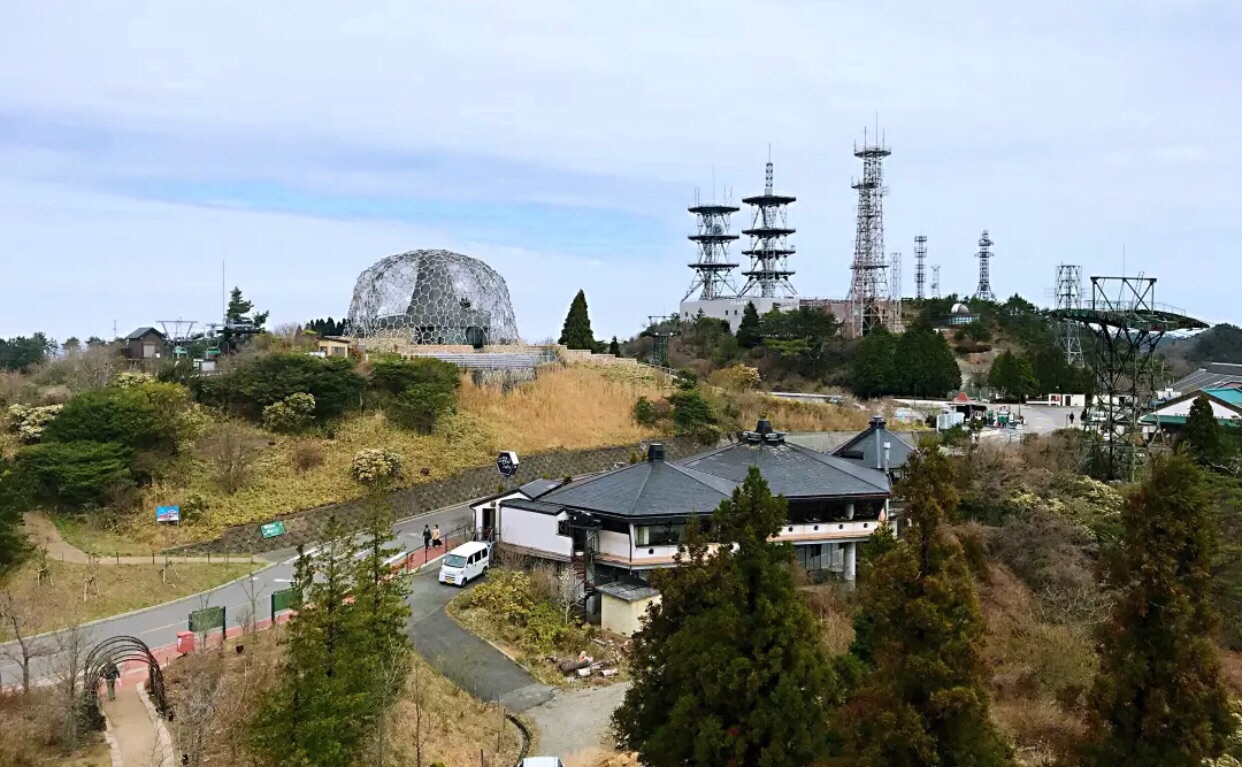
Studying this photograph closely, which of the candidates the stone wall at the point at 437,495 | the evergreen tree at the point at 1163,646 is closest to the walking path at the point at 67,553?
the stone wall at the point at 437,495

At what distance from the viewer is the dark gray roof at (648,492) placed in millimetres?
17844

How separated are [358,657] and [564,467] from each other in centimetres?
1856

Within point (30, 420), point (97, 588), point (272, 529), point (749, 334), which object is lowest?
point (97, 588)

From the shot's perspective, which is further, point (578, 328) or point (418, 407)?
point (578, 328)

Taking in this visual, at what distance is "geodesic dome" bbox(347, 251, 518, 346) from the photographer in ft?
110

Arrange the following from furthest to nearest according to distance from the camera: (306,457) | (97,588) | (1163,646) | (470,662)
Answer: (306,457) → (97,588) → (470,662) → (1163,646)

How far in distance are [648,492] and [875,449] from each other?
372 inches

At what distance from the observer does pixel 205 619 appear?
1263cm

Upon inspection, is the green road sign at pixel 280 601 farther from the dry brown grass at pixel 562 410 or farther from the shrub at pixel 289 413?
the dry brown grass at pixel 562 410

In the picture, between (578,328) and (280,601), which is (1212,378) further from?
(280,601)

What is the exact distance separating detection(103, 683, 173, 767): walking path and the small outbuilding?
8123 millimetres

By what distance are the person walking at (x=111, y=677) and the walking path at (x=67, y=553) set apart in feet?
18.1

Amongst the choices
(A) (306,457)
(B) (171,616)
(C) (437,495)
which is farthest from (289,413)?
(B) (171,616)

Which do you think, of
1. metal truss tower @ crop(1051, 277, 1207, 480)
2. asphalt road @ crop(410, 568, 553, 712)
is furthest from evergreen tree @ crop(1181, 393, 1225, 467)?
asphalt road @ crop(410, 568, 553, 712)
